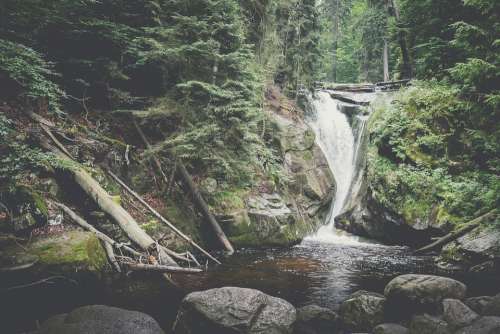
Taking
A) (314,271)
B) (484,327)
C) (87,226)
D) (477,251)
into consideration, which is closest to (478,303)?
(484,327)

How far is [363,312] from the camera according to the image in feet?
20.7

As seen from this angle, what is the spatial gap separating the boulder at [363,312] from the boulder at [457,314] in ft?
3.76

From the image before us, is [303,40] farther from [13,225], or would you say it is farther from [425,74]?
[13,225]

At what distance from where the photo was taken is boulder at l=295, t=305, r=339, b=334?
6.11 meters

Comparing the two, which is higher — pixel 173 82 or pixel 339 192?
pixel 173 82

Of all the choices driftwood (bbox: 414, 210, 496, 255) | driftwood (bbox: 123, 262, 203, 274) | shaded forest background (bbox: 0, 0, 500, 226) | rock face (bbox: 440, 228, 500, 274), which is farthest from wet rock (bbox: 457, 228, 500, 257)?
driftwood (bbox: 123, 262, 203, 274)

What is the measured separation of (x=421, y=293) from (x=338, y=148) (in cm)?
1528

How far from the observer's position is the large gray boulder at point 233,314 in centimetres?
563

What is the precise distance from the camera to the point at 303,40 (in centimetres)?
2169

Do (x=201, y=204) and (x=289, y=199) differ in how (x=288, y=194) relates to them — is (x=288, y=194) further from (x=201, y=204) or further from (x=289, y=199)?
(x=201, y=204)

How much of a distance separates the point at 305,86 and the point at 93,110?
49.6ft

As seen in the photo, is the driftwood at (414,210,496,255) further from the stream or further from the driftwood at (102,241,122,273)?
the driftwood at (102,241,122,273)

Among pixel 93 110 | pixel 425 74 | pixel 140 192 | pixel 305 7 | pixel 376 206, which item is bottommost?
pixel 376 206

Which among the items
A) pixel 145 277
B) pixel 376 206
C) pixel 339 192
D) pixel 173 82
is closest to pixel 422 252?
pixel 376 206
